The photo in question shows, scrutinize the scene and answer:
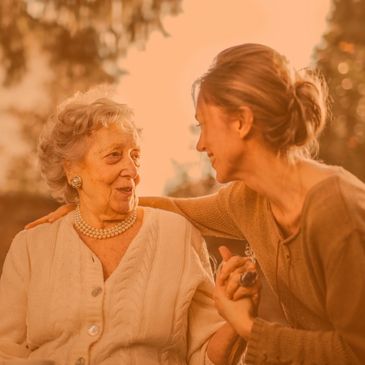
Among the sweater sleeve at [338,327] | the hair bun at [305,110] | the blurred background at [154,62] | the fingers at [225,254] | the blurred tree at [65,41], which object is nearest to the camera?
the sweater sleeve at [338,327]

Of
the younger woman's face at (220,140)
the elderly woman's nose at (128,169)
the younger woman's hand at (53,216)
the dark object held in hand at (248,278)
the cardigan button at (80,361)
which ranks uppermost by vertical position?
the younger woman's face at (220,140)

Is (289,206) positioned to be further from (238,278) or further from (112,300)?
(112,300)

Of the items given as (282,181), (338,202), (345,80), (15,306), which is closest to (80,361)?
(15,306)

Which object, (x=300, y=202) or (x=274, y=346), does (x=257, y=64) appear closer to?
(x=300, y=202)

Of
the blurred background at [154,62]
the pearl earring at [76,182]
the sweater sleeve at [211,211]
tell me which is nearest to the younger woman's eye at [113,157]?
the pearl earring at [76,182]

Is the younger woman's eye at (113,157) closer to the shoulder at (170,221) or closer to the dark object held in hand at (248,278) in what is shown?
the shoulder at (170,221)

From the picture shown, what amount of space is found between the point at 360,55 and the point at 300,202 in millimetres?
2758

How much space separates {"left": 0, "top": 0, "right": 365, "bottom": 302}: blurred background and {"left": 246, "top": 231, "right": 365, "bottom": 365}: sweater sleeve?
1.79m

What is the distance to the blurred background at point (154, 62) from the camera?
4137 millimetres

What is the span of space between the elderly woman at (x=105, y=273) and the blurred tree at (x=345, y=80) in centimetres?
238

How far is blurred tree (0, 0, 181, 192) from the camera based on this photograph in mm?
4996

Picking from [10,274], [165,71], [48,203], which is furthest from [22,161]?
[10,274]

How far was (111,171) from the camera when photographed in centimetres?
238

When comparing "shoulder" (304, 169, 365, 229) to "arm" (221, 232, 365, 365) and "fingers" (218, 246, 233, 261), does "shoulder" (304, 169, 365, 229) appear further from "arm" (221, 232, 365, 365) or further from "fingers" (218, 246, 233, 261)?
"fingers" (218, 246, 233, 261)
